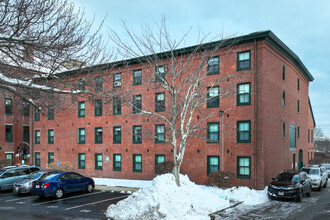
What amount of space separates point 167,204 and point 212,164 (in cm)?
1084

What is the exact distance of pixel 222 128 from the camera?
22359 millimetres

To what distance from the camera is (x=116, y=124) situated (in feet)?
94.5

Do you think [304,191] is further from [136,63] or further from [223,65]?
[136,63]

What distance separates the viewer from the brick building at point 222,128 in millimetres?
21594

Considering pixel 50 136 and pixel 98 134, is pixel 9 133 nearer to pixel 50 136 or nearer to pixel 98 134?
pixel 50 136

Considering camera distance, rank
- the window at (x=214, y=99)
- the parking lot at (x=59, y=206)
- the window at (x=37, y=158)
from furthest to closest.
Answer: the window at (x=37, y=158)
the window at (x=214, y=99)
the parking lot at (x=59, y=206)

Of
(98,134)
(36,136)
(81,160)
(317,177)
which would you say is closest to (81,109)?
(98,134)

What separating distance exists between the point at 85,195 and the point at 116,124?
1028 centimetres

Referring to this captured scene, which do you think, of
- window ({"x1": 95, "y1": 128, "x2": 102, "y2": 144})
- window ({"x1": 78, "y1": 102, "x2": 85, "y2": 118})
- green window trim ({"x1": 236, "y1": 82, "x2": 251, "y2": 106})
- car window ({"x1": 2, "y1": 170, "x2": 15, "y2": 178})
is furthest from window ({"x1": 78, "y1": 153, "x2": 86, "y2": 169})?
green window trim ({"x1": 236, "y1": 82, "x2": 251, "y2": 106})

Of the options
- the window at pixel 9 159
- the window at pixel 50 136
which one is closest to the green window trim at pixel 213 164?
the window at pixel 50 136

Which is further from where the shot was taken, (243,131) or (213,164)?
(213,164)

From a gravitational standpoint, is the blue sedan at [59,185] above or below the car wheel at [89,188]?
above

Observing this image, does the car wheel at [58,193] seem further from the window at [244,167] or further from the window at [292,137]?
the window at [292,137]

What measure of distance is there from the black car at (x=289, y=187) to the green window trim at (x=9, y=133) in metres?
33.7
